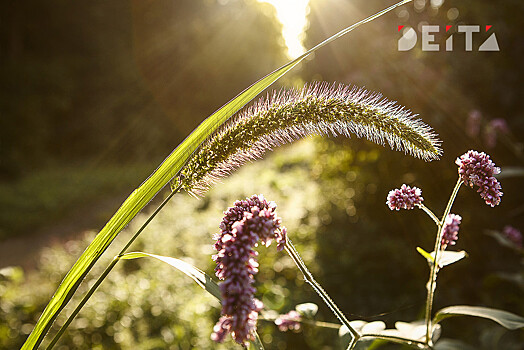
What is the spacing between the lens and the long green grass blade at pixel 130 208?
2.52ft

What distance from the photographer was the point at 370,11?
16.3ft

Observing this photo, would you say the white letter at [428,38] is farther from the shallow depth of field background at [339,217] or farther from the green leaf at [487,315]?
the green leaf at [487,315]

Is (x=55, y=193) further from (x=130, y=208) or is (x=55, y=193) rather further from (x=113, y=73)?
(x=130, y=208)

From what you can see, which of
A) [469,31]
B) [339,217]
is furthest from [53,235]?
[469,31]

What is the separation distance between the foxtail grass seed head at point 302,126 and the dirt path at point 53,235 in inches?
295

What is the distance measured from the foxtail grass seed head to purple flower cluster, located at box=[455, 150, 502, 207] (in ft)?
0.33

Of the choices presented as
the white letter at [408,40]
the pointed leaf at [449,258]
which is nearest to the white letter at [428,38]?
the white letter at [408,40]

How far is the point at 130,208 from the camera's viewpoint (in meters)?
0.78

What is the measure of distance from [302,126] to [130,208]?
15.7 inches

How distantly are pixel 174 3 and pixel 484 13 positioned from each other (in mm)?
20597

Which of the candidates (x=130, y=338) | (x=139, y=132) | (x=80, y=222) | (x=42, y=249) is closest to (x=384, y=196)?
(x=130, y=338)

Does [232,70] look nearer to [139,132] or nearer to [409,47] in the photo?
[139,132]

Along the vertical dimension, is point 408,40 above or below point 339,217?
above

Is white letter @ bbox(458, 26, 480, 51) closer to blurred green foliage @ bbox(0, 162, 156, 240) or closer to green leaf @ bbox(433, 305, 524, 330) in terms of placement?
green leaf @ bbox(433, 305, 524, 330)
